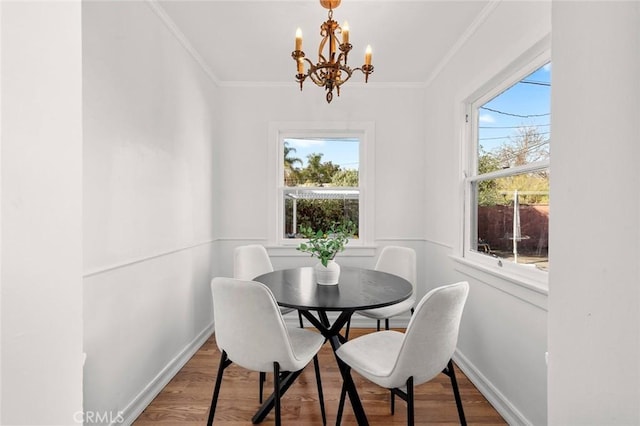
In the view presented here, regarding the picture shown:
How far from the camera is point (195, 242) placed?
9.23ft

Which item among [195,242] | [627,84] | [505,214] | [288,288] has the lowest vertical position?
[288,288]

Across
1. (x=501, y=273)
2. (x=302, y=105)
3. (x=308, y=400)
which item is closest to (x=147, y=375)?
(x=308, y=400)

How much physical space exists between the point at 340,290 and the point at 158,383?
1442 mm

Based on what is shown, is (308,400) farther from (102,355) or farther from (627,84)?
(627,84)

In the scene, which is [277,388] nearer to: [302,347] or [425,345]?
[302,347]

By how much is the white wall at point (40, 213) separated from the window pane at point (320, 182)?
3077 millimetres

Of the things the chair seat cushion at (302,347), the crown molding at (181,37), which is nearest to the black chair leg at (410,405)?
the chair seat cushion at (302,347)

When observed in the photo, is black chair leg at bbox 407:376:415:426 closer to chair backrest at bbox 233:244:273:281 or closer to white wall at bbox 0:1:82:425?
white wall at bbox 0:1:82:425

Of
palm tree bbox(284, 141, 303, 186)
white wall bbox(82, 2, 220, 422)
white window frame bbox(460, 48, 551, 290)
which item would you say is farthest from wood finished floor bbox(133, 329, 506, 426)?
palm tree bbox(284, 141, 303, 186)

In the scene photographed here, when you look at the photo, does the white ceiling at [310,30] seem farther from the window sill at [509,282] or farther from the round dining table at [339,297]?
the round dining table at [339,297]

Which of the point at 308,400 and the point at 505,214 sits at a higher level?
the point at 505,214

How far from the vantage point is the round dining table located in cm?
171

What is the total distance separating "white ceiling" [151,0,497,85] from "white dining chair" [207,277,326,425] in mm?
1904

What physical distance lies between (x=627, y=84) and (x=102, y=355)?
7.17 ft
